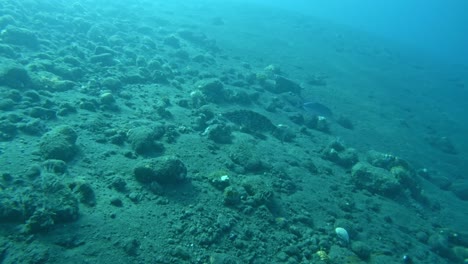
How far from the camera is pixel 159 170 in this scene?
23.4ft

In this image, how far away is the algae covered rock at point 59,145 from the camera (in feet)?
23.7

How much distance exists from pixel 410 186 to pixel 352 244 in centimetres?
529

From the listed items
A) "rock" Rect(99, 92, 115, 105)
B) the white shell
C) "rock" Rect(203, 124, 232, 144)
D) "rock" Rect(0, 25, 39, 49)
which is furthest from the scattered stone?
"rock" Rect(0, 25, 39, 49)

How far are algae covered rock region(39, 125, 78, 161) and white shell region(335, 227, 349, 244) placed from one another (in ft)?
23.5

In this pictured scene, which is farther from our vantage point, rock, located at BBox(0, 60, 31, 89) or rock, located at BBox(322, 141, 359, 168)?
rock, located at BBox(322, 141, 359, 168)

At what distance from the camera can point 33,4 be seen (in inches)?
849

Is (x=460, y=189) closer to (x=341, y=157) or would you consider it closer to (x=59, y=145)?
(x=341, y=157)

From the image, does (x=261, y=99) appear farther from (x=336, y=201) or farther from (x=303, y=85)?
(x=336, y=201)

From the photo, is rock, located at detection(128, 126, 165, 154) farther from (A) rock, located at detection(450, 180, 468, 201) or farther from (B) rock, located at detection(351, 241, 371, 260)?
(A) rock, located at detection(450, 180, 468, 201)

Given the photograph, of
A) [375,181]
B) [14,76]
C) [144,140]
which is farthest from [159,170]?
[375,181]

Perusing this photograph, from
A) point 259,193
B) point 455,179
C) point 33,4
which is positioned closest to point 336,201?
point 259,193

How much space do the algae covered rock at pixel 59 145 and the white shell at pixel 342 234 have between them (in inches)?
281

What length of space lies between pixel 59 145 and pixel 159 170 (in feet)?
8.68

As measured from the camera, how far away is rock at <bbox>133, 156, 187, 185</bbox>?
7137 mm
